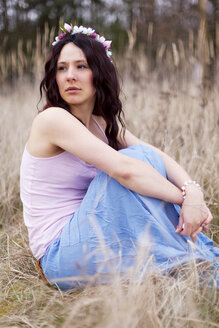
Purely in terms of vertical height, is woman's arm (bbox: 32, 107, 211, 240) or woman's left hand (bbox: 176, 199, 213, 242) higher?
woman's arm (bbox: 32, 107, 211, 240)

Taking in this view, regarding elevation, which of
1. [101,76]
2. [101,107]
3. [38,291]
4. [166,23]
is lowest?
[38,291]

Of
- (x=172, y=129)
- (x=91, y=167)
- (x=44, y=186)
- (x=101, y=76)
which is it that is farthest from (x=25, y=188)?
(x=172, y=129)

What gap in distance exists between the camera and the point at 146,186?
1431mm

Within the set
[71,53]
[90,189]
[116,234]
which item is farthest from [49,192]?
[71,53]

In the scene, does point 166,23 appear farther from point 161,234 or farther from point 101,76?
point 161,234

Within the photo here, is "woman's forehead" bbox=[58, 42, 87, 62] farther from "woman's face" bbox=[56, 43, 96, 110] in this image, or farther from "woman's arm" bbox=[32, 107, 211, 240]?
"woman's arm" bbox=[32, 107, 211, 240]

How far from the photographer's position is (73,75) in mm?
1621

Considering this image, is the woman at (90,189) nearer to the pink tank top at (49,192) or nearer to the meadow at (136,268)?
the pink tank top at (49,192)

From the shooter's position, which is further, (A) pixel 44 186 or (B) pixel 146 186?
(A) pixel 44 186

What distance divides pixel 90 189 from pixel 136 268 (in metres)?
0.47

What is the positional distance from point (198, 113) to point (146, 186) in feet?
5.75

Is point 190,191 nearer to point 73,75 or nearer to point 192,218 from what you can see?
point 192,218

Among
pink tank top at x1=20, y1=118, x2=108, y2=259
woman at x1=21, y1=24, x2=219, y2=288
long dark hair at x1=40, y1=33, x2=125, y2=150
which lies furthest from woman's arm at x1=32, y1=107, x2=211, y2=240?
long dark hair at x1=40, y1=33, x2=125, y2=150

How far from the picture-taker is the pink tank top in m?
1.57
